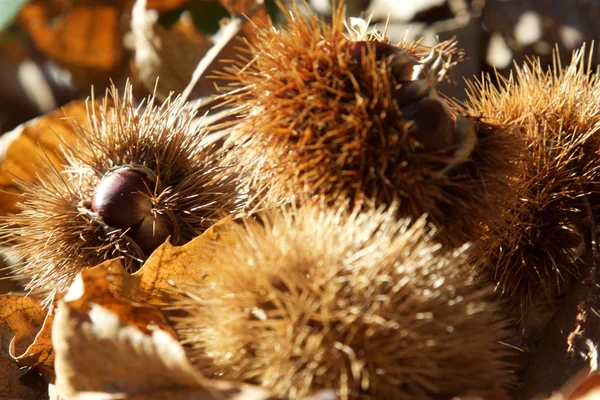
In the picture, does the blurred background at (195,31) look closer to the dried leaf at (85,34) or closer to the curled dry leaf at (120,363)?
the dried leaf at (85,34)

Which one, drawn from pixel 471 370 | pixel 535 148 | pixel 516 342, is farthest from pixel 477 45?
pixel 471 370

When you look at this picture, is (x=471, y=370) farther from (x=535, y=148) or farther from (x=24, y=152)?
(x=24, y=152)

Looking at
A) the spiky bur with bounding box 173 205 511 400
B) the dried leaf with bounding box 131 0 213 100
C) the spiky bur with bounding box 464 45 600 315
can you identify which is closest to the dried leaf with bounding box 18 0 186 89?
the dried leaf with bounding box 131 0 213 100

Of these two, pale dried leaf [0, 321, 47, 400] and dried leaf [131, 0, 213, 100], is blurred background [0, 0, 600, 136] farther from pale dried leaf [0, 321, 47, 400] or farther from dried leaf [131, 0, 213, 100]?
pale dried leaf [0, 321, 47, 400]

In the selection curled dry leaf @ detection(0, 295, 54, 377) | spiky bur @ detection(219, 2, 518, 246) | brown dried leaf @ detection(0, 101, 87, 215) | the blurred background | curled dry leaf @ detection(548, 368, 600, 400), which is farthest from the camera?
the blurred background

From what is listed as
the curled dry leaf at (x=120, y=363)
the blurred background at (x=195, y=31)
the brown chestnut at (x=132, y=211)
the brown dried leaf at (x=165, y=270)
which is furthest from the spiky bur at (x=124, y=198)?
the blurred background at (x=195, y=31)

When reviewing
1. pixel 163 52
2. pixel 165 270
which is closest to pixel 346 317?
pixel 165 270

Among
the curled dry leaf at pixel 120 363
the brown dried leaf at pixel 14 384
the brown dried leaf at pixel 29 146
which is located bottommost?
the brown dried leaf at pixel 14 384
